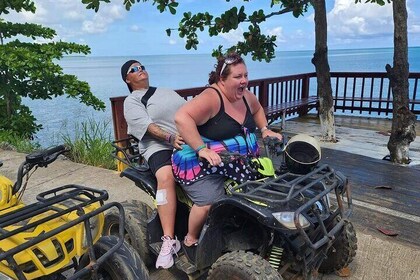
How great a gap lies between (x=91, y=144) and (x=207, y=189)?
14.2 feet

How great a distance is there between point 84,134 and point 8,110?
104 inches

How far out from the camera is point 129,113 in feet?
9.44

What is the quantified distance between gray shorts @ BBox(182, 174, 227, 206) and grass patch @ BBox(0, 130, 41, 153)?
5.46 m

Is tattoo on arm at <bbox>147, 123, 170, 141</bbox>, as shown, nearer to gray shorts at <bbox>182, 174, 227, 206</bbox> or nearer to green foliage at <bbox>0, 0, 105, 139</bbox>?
gray shorts at <bbox>182, 174, 227, 206</bbox>

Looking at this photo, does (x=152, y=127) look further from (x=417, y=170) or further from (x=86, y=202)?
(x=417, y=170)

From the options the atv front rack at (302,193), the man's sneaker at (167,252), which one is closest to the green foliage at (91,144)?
the man's sneaker at (167,252)

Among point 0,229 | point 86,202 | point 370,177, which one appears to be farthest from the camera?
point 370,177

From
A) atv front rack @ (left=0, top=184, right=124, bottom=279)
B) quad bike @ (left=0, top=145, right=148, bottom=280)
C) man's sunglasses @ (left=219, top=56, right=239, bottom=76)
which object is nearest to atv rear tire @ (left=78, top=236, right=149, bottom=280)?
quad bike @ (left=0, top=145, right=148, bottom=280)

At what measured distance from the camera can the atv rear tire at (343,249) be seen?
2518 mm

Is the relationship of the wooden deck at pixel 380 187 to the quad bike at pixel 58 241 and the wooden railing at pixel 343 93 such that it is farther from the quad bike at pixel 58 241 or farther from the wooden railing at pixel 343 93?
the quad bike at pixel 58 241

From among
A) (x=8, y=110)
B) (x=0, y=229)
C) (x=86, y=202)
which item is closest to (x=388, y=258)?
(x=86, y=202)

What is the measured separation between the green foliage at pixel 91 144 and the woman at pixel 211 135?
3638 millimetres

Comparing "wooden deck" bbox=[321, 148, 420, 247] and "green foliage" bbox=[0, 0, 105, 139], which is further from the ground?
"green foliage" bbox=[0, 0, 105, 139]

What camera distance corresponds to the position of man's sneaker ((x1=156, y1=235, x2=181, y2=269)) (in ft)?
8.07
